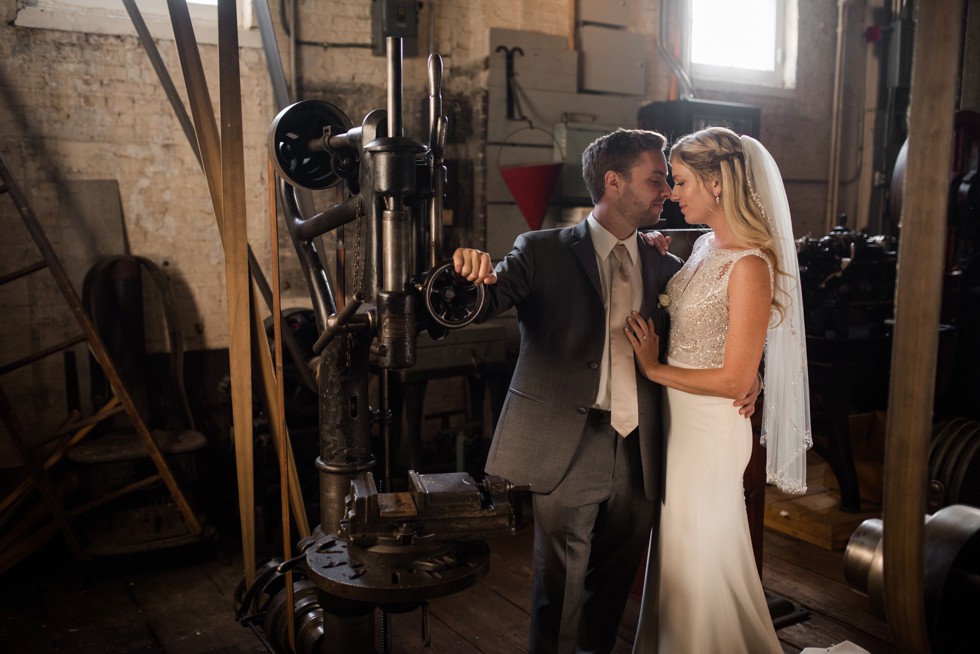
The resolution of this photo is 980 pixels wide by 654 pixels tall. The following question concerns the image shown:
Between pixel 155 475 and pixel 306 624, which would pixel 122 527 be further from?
pixel 306 624

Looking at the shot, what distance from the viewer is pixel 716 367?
2.31 meters

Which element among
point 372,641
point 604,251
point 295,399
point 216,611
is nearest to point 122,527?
point 216,611

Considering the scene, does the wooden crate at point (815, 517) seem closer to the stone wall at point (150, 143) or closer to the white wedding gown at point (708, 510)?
the white wedding gown at point (708, 510)

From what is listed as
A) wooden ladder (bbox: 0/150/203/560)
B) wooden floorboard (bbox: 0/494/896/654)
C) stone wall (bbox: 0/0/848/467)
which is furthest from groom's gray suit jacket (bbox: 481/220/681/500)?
stone wall (bbox: 0/0/848/467)

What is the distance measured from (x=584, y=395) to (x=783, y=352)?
654 millimetres

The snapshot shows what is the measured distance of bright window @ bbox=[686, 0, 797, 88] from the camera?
19.2 ft

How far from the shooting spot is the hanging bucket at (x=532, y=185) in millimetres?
4754

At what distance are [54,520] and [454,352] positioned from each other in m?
2.02

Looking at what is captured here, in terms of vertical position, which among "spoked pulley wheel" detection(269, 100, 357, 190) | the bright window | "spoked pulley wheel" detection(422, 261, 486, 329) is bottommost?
"spoked pulley wheel" detection(422, 261, 486, 329)

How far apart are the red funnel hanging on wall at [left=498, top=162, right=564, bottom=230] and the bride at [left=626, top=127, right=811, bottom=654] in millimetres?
2395

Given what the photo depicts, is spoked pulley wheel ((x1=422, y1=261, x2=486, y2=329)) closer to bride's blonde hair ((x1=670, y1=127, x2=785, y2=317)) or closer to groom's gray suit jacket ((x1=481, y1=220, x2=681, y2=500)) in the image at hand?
groom's gray suit jacket ((x1=481, y1=220, x2=681, y2=500))

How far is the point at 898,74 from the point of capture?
6207 mm

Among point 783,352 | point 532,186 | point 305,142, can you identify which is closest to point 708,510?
point 783,352

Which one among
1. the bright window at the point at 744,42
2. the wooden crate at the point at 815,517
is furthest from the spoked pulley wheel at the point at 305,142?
the bright window at the point at 744,42
